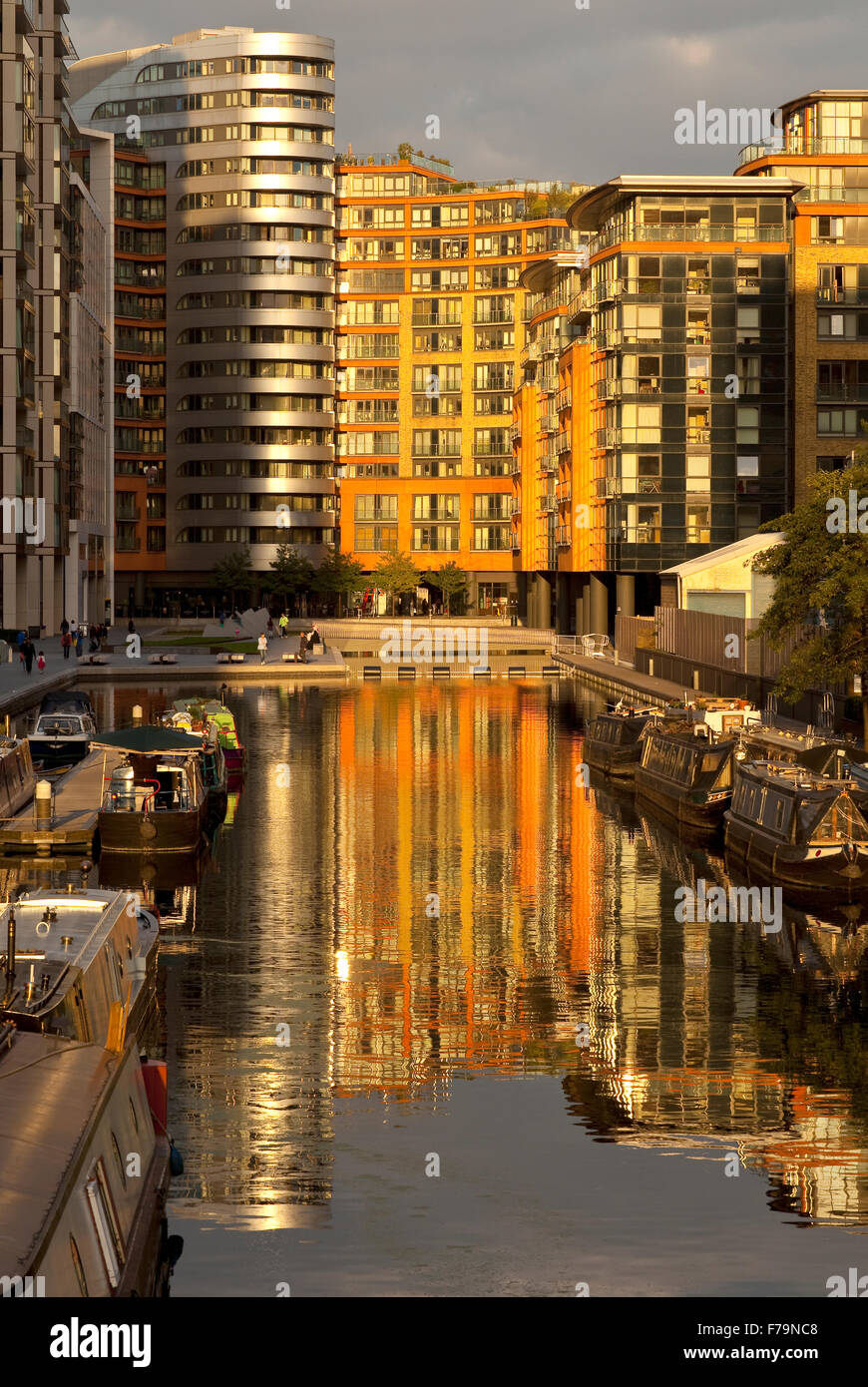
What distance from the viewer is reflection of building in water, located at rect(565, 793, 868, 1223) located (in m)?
22.6

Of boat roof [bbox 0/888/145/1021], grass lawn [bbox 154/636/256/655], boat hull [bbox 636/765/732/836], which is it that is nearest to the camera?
boat roof [bbox 0/888/145/1021]

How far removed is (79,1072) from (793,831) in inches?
1037

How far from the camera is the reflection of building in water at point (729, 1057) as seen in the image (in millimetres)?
22594

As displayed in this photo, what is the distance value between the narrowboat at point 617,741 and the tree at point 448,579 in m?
128

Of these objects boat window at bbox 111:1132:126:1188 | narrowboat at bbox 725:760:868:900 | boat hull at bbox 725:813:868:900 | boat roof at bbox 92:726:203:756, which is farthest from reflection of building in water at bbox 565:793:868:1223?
boat roof at bbox 92:726:203:756

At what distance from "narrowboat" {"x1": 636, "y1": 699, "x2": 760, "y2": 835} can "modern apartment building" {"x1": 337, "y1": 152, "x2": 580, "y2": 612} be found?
452ft

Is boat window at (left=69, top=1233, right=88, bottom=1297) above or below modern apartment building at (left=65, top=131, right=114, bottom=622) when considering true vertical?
below

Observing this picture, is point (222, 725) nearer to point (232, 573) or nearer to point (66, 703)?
point (66, 703)

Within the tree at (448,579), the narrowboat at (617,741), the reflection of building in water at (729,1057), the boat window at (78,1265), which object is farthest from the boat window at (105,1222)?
the tree at (448,579)

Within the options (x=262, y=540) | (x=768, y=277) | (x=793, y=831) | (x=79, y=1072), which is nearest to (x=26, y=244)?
(x=768, y=277)

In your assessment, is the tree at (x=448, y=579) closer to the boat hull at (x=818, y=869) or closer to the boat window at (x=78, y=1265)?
the boat hull at (x=818, y=869)

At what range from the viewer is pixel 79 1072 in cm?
1680

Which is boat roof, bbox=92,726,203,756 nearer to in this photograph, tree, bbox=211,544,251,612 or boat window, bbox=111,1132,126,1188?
boat window, bbox=111,1132,126,1188

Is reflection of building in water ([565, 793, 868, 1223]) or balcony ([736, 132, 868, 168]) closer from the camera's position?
reflection of building in water ([565, 793, 868, 1223])
